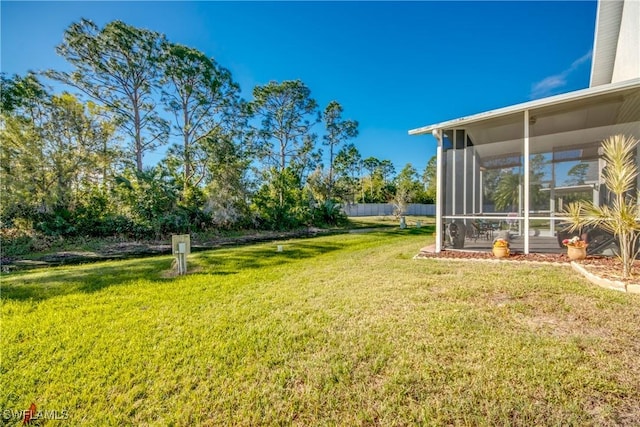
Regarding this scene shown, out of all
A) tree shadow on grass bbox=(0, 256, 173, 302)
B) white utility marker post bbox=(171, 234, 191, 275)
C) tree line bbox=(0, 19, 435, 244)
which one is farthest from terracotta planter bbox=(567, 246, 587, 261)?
tree line bbox=(0, 19, 435, 244)

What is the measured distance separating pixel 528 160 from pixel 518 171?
1.34 m

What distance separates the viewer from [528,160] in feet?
19.4

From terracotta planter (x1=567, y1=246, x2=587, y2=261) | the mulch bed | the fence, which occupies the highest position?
the fence

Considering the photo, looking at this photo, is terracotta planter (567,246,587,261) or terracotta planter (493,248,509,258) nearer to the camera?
terracotta planter (567,246,587,261)

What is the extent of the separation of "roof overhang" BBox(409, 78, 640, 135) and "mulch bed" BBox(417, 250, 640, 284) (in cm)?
307

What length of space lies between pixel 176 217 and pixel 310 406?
13.6 metres

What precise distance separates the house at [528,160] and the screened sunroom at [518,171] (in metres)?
0.02

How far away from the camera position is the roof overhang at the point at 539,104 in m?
4.68

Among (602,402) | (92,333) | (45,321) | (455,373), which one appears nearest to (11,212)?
(45,321)

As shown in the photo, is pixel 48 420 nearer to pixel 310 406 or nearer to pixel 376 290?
pixel 310 406

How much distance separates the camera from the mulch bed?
4.11m

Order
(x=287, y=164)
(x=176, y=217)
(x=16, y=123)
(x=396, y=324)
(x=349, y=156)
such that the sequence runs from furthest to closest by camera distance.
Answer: (x=349, y=156), (x=287, y=164), (x=176, y=217), (x=16, y=123), (x=396, y=324)

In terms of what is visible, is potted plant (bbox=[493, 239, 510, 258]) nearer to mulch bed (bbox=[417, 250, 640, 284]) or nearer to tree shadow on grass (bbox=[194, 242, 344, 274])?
mulch bed (bbox=[417, 250, 640, 284])

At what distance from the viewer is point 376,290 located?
4.11m
